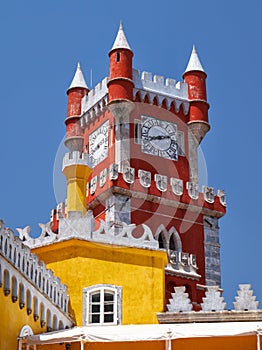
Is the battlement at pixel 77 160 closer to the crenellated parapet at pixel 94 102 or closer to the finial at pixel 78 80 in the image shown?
the crenellated parapet at pixel 94 102

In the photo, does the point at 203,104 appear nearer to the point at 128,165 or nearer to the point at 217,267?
the point at 128,165

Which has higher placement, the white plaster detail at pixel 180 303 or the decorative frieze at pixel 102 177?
the decorative frieze at pixel 102 177

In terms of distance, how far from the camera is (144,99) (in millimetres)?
42188

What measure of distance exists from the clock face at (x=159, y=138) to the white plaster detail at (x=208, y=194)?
2.27m

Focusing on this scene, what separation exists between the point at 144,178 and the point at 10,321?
785 inches

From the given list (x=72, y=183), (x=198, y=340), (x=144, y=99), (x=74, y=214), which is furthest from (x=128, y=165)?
(x=198, y=340)

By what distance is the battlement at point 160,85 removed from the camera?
4256 centimetres

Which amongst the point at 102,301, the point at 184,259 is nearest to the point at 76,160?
the point at 102,301

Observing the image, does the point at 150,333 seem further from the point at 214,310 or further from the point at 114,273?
the point at 114,273

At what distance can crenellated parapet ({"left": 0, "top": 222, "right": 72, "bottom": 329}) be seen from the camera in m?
19.4

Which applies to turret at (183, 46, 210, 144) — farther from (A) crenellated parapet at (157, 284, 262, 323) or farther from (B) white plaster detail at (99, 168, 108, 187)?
(A) crenellated parapet at (157, 284, 262, 323)

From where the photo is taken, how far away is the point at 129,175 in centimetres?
3866

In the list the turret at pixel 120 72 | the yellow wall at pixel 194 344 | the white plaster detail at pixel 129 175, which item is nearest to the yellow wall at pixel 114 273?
the yellow wall at pixel 194 344

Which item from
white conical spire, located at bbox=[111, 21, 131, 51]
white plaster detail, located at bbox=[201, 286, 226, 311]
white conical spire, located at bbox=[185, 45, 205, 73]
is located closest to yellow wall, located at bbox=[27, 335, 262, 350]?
white plaster detail, located at bbox=[201, 286, 226, 311]
